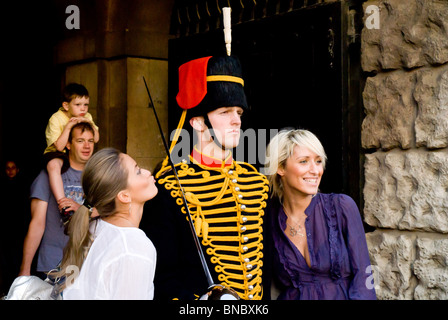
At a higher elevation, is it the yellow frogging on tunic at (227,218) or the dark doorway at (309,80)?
the dark doorway at (309,80)

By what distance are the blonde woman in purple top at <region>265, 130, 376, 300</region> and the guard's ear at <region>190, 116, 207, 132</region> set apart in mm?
437

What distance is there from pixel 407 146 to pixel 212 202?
115 centimetres

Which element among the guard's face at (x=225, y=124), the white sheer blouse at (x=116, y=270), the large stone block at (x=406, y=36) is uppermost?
the large stone block at (x=406, y=36)

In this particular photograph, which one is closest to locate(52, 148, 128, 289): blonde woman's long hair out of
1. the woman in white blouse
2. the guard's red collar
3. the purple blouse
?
the woman in white blouse

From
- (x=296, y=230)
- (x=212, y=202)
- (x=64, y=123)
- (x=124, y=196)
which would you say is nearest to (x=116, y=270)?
(x=124, y=196)

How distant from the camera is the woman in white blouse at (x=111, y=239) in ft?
6.97

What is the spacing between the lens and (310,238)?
2.86 meters

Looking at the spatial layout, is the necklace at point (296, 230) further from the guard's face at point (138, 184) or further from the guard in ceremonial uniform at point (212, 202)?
the guard's face at point (138, 184)

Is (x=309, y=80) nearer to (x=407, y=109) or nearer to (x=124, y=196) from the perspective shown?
(x=407, y=109)

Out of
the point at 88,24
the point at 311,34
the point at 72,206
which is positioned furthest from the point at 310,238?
the point at 88,24

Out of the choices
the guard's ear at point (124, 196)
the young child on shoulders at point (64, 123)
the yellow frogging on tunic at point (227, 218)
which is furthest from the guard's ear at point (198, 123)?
the young child on shoulders at point (64, 123)

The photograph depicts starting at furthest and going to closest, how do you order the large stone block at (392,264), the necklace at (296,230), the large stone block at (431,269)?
the large stone block at (392,264)
the large stone block at (431,269)
the necklace at (296,230)

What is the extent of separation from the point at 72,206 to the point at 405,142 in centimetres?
195

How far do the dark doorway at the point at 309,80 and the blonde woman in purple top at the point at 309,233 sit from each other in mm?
483
